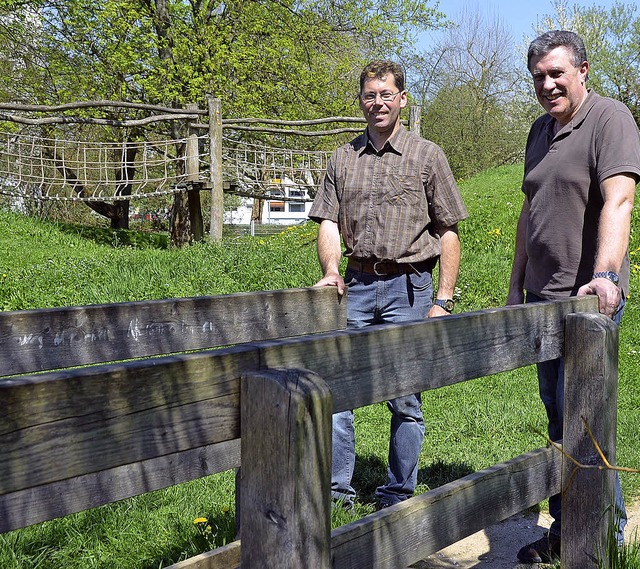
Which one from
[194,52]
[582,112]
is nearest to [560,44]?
[582,112]

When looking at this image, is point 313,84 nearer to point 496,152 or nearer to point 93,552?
point 496,152

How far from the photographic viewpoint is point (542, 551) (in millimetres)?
3381

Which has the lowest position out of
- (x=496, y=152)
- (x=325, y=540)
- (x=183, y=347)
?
(x=325, y=540)

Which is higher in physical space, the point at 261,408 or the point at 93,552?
the point at 261,408

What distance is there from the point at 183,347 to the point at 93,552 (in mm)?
1062

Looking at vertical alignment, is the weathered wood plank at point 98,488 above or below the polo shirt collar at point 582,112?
below

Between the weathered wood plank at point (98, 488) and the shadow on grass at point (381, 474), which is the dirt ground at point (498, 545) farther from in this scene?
the weathered wood plank at point (98, 488)

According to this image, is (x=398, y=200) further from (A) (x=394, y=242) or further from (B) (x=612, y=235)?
(B) (x=612, y=235)

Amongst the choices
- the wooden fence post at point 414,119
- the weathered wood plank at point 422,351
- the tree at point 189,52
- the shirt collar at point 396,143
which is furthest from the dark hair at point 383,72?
the tree at point 189,52

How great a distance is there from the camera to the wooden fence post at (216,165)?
12688mm

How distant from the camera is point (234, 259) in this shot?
9477mm

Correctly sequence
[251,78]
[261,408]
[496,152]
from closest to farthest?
[261,408] → [251,78] → [496,152]

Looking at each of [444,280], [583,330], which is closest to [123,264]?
[444,280]

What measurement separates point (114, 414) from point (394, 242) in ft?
8.53
